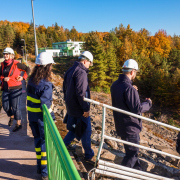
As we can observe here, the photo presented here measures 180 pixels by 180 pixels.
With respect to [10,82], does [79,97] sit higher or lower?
lower

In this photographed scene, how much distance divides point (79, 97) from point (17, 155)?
1.82m

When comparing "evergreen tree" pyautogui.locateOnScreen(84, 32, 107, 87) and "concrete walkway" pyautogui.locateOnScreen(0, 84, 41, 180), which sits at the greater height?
"evergreen tree" pyautogui.locateOnScreen(84, 32, 107, 87)

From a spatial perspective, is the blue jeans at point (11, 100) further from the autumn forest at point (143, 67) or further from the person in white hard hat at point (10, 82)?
the autumn forest at point (143, 67)

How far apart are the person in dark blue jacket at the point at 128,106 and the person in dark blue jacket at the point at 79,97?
1.82 feet

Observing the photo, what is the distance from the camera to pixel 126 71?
10.2 ft

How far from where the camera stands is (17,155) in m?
3.54

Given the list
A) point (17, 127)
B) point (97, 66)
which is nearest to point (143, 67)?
point (97, 66)

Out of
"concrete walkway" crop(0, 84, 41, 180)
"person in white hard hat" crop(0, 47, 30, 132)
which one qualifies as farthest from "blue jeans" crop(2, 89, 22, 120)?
"concrete walkway" crop(0, 84, 41, 180)

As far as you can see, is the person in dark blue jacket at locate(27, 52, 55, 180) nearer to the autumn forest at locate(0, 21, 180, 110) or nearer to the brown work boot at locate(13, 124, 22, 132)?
the brown work boot at locate(13, 124, 22, 132)

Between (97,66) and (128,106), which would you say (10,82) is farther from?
(97,66)

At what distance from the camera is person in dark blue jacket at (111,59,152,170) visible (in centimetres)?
287

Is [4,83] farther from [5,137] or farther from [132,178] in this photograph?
[132,178]

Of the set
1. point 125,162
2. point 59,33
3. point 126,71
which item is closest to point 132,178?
point 125,162

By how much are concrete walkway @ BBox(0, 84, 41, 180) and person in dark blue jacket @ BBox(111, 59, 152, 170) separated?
5.31 ft
